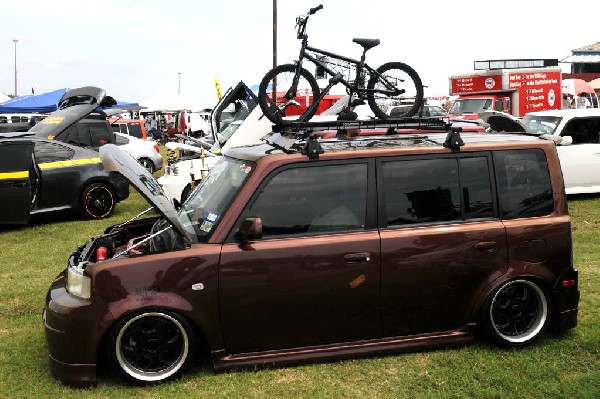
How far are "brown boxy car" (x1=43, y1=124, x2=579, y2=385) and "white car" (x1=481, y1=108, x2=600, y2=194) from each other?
669 centimetres

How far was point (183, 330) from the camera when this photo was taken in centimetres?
382

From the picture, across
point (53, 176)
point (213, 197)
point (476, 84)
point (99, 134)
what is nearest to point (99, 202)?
point (53, 176)

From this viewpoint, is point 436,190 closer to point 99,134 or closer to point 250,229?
point 250,229

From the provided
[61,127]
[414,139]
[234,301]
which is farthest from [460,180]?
[61,127]

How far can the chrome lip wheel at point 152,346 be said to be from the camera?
3764mm

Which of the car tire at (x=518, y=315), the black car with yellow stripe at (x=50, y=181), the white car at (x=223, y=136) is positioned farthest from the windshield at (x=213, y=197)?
the black car with yellow stripe at (x=50, y=181)

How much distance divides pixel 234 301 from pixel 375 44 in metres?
3.59

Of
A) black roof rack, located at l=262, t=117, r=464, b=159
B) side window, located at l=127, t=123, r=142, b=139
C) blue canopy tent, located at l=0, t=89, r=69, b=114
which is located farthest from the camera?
blue canopy tent, located at l=0, t=89, r=69, b=114

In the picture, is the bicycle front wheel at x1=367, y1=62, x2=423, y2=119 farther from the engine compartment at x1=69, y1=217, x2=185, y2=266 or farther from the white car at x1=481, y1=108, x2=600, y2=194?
the white car at x1=481, y1=108, x2=600, y2=194

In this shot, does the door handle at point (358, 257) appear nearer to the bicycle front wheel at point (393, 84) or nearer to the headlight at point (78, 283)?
the headlight at point (78, 283)

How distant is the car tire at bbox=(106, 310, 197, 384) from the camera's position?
12.3ft

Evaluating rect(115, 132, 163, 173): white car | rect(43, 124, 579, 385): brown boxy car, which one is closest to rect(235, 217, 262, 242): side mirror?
rect(43, 124, 579, 385): brown boxy car

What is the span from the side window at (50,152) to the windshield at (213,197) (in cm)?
635

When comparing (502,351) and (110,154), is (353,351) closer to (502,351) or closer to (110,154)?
(502,351)
